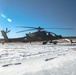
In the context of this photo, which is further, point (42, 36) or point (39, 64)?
point (42, 36)

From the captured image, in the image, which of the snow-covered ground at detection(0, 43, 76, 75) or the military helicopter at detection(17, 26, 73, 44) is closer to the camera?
the snow-covered ground at detection(0, 43, 76, 75)

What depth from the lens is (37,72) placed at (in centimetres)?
412

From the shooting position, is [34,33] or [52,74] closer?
[52,74]

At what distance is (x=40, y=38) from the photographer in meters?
24.4

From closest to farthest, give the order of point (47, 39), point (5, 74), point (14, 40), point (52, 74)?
point (52, 74) < point (5, 74) < point (47, 39) < point (14, 40)

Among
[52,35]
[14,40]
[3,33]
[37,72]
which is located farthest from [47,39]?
[37,72]

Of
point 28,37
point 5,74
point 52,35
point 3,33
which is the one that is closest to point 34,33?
point 28,37

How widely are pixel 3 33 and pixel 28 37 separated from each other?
34.9 feet

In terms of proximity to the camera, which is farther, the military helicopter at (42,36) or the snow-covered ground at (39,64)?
the military helicopter at (42,36)

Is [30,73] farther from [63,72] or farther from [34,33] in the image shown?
[34,33]

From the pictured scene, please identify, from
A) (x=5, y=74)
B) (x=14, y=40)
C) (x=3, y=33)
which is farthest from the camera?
(x=3, y=33)

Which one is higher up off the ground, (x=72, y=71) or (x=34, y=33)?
(x=34, y=33)

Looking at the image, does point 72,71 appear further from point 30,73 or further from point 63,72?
point 30,73

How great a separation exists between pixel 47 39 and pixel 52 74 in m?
20.5
